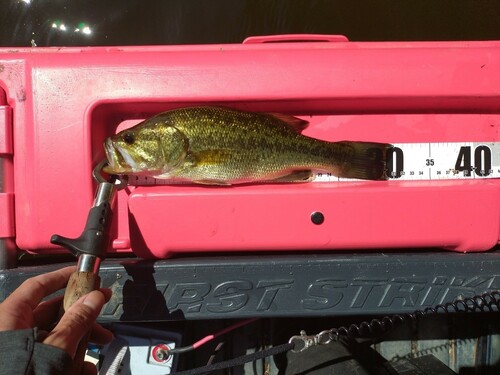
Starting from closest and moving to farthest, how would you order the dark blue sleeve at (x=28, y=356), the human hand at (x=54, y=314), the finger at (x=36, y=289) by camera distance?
the dark blue sleeve at (x=28, y=356)
the human hand at (x=54, y=314)
the finger at (x=36, y=289)

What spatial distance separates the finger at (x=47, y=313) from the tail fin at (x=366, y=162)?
126 centimetres

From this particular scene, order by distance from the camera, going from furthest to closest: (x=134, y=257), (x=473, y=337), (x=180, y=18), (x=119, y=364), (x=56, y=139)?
(x=180, y=18)
(x=473, y=337)
(x=119, y=364)
(x=134, y=257)
(x=56, y=139)

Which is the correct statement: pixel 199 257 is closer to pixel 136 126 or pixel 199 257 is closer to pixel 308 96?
pixel 136 126

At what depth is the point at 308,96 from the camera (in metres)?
1.77

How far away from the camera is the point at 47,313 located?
1.48 meters

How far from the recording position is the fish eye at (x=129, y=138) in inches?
68.2

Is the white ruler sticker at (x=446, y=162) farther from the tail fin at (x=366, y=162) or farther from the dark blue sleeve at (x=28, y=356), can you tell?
the dark blue sleeve at (x=28, y=356)

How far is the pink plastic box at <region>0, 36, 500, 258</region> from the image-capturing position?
1.75 m

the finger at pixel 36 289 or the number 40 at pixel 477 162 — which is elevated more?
the number 40 at pixel 477 162

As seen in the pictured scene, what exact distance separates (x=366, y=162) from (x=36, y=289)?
137 centimetres

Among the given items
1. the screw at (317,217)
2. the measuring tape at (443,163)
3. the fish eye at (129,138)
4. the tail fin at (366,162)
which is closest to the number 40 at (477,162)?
the measuring tape at (443,163)

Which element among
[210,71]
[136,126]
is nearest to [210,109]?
[210,71]

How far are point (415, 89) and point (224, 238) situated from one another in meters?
1.03

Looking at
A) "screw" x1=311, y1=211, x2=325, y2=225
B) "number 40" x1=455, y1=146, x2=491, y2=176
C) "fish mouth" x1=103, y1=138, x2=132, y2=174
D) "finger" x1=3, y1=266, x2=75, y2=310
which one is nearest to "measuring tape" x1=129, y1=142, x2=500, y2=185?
"number 40" x1=455, y1=146, x2=491, y2=176
